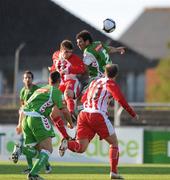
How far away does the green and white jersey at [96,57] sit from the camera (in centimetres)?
2220

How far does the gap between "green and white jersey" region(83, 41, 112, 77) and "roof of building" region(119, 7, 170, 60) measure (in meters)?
67.2

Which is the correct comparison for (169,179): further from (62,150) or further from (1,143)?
(1,143)

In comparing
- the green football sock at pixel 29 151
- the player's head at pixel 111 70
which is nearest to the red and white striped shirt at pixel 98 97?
the player's head at pixel 111 70

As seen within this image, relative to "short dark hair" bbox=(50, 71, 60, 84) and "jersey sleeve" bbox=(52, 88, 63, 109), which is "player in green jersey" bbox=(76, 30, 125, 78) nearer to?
"short dark hair" bbox=(50, 71, 60, 84)

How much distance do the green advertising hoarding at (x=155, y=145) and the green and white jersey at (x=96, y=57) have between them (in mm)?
7296

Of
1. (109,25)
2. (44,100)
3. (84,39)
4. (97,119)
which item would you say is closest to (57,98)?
(44,100)

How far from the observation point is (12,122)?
113 ft

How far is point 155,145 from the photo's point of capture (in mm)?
29500

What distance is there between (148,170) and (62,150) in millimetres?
3866

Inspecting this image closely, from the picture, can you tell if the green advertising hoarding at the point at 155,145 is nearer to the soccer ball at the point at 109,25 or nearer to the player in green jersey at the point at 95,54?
the player in green jersey at the point at 95,54

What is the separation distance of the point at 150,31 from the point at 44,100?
250 ft

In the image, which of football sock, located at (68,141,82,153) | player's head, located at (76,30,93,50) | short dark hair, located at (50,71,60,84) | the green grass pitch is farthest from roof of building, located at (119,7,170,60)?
short dark hair, located at (50,71,60,84)

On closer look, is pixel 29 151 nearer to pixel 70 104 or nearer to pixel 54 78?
pixel 54 78

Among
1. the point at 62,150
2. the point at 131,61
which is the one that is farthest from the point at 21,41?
the point at 62,150
